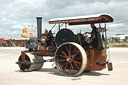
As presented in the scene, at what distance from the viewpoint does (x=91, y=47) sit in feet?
24.3

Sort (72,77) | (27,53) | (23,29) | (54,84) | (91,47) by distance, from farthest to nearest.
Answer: (23,29), (27,53), (91,47), (72,77), (54,84)

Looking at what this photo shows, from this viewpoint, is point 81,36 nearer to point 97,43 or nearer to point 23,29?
point 97,43

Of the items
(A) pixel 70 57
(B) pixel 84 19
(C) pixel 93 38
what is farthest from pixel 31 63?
(B) pixel 84 19

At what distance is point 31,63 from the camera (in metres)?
8.28

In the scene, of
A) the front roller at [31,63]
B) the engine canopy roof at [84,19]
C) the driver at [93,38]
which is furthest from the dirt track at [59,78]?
the engine canopy roof at [84,19]

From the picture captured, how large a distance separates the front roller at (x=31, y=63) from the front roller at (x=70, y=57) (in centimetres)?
141

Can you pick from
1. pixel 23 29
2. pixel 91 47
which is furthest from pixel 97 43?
pixel 23 29

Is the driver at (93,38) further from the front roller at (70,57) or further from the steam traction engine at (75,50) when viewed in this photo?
the front roller at (70,57)

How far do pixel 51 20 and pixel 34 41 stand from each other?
5.28ft

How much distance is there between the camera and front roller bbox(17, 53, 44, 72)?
8339 mm

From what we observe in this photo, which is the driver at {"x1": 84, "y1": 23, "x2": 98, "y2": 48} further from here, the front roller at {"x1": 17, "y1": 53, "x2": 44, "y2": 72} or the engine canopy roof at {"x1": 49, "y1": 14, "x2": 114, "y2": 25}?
the front roller at {"x1": 17, "y1": 53, "x2": 44, "y2": 72}

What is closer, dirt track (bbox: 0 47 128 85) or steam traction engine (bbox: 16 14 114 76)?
dirt track (bbox: 0 47 128 85)

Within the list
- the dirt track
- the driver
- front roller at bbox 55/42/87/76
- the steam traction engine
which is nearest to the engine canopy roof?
the steam traction engine

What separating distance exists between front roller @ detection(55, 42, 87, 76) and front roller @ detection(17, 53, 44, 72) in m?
1.41
